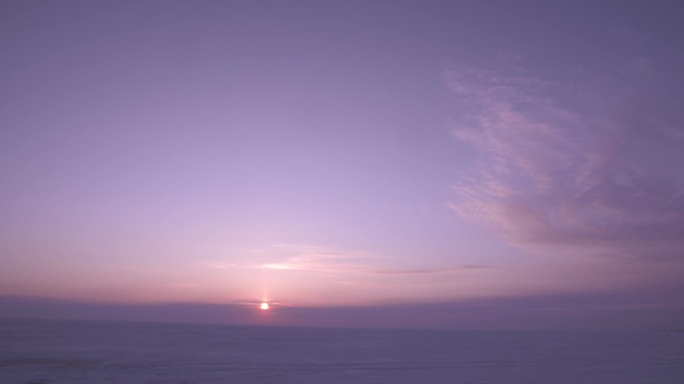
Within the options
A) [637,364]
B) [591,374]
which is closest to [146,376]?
[591,374]

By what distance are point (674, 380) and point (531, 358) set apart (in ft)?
17.9

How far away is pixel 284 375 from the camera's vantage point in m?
14.3

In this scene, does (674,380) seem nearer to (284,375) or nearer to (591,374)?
(591,374)

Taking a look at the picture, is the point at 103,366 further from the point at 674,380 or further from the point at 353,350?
the point at 674,380

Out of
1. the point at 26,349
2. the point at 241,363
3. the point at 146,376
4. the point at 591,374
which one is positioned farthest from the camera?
the point at 26,349

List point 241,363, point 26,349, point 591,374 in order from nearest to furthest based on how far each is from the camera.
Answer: point 591,374
point 241,363
point 26,349

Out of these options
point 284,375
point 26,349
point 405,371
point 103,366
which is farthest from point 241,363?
point 26,349

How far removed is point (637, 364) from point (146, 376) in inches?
619

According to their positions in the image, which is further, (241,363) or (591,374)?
(241,363)

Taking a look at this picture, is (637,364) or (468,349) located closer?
(637,364)

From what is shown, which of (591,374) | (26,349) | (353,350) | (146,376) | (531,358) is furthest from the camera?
(353,350)

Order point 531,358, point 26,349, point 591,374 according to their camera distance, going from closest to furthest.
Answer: point 591,374
point 531,358
point 26,349

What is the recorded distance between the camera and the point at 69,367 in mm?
15227

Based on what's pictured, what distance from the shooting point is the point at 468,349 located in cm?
2269
